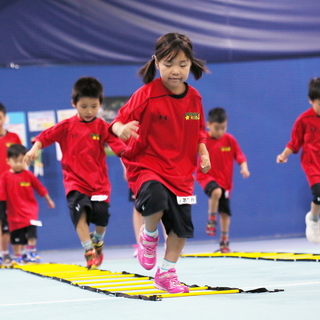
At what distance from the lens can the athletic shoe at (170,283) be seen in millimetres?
3518

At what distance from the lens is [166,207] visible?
3508mm

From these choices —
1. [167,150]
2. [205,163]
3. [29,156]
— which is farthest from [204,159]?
[29,156]

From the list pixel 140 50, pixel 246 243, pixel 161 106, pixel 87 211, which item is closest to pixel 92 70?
pixel 140 50

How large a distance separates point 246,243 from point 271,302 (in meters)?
5.74

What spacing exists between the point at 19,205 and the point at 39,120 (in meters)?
1.63

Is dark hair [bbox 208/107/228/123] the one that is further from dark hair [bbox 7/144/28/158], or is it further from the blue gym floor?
dark hair [bbox 7/144/28/158]

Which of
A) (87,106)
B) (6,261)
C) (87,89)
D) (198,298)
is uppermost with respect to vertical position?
(87,89)

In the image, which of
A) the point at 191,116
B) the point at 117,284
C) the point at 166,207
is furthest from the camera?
the point at 117,284

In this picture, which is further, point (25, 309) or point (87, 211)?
point (87, 211)

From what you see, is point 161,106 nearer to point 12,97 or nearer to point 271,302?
point 271,302

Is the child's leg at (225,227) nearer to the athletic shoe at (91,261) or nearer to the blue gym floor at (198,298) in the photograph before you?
the blue gym floor at (198,298)

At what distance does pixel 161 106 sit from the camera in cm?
366

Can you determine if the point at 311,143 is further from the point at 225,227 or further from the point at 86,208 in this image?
the point at 86,208

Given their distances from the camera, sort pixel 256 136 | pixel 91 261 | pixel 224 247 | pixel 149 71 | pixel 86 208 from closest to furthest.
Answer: pixel 149 71, pixel 91 261, pixel 86 208, pixel 224 247, pixel 256 136
